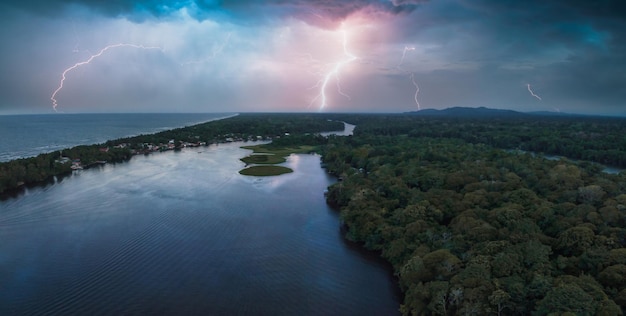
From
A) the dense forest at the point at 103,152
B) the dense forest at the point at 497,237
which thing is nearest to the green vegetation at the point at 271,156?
the dense forest at the point at 103,152

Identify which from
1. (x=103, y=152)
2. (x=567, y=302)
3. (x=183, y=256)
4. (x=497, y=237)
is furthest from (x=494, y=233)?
(x=103, y=152)

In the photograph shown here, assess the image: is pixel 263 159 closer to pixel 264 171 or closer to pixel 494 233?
pixel 264 171

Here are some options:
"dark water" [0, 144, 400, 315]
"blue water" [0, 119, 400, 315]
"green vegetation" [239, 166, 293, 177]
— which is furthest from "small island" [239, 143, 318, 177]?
"dark water" [0, 144, 400, 315]

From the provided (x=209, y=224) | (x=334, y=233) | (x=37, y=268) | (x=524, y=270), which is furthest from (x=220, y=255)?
(x=524, y=270)

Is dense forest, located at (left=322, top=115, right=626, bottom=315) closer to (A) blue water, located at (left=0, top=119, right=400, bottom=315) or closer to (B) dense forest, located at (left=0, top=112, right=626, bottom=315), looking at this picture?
(B) dense forest, located at (left=0, top=112, right=626, bottom=315)

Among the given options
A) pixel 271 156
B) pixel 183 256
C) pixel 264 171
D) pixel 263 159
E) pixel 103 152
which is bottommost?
pixel 183 256

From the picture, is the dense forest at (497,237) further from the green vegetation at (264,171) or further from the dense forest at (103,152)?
the dense forest at (103,152)
